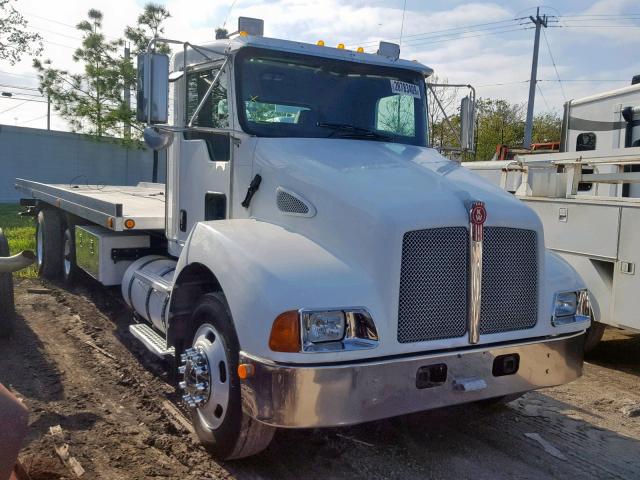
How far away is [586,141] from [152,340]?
278 inches

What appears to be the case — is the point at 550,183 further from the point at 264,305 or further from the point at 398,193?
the point at 264,305

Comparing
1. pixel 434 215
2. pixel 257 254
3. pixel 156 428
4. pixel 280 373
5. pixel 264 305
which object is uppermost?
pixel 434 215

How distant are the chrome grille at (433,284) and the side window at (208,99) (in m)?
1.93

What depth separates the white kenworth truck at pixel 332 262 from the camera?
3.17 metres

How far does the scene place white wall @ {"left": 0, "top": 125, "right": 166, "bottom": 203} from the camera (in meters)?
28.7

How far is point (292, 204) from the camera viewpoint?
155 inches

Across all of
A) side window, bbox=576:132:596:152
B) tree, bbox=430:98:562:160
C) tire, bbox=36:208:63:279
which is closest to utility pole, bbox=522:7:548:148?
tree, bbox=430:98:562:160

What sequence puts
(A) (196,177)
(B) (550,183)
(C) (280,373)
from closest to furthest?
(C) (280,373), (A) (196,177), (B) (550,183)

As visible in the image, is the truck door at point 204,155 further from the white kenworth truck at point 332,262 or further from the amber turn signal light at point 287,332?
the amber turn signal light at point 287,332

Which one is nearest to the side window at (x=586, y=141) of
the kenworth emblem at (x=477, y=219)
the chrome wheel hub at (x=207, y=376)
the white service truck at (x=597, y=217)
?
the white service truck at (x=597, y=217)

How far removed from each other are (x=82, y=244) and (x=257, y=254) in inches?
183

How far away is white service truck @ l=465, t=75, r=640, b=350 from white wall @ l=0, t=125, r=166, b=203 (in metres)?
22.3

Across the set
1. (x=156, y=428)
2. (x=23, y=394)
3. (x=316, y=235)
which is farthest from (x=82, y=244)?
(x=316, y=235)

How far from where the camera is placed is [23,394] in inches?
187
